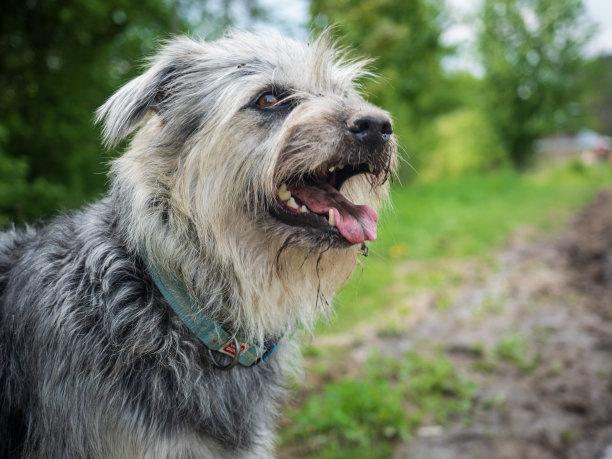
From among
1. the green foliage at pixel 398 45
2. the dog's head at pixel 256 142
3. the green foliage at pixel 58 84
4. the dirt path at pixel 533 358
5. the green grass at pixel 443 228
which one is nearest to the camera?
the dog's head at pixel 256 142

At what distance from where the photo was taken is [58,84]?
255 inches

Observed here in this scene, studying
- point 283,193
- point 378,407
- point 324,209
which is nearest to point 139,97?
point 283,193

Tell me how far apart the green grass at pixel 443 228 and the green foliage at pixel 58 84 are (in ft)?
12.0

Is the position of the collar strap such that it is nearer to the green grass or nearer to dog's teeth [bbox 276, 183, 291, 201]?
dog's teeth [bbox 276, 183, 291, 201]

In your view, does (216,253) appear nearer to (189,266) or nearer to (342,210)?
(189,266)

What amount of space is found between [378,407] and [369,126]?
233 centimetres

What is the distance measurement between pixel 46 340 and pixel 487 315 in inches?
181

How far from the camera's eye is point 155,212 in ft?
6.74

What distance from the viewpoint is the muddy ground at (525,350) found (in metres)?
3.28

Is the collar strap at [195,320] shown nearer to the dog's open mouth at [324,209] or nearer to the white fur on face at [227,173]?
the white fur on face at [227,173]

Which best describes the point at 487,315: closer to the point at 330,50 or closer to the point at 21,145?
the point at 330,50

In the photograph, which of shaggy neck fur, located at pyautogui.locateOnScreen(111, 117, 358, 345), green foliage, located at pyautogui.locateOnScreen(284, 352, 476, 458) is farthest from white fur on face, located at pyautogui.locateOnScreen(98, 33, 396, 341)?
green foliage, located at pyautogui.locateOnScreen(284, 352, 476, 458)

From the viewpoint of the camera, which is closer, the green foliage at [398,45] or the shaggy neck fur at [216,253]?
the shaggy neck fur at [216,253]

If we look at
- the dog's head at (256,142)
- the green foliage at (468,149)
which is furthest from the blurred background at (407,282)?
the green foliage at (468,149)
